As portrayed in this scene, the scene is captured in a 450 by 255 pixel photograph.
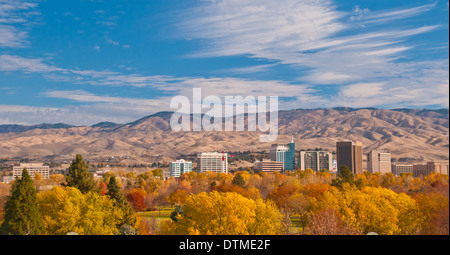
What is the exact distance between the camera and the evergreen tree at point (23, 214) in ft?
103

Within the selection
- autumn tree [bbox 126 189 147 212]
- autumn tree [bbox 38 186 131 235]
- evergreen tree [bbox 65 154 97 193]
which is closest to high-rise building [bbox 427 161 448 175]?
autumn tree [bbox 126 189 147 212]

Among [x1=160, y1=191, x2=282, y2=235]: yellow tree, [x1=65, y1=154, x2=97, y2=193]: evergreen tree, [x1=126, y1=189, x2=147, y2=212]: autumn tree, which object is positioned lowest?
[x1=126, y1=189, x2=147, y2=212]: autumn tree

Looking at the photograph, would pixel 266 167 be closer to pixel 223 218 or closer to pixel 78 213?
pixel 78 213

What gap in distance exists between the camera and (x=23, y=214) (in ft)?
105

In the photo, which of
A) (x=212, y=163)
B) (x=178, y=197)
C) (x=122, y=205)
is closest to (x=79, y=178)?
(x=122, y=205)

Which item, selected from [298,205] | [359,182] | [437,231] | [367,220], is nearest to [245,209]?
[367,220]

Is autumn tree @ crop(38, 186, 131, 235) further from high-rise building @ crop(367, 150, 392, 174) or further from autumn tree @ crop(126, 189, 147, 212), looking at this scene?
high-rise building @ crop(367, 150, 392, 174)

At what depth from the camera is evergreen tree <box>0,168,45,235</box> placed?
31375mm

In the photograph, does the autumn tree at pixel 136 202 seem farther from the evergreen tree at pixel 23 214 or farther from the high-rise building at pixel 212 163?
the high-rise building at pixel 212 163

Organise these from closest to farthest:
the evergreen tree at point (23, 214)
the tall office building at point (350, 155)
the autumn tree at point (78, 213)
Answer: the evergreen tree at point (23, 214) < the autumn tree at point (78, 213) < the tall office building at point (350, 155)

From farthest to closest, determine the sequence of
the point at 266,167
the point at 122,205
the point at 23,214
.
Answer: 1. the point at 266,167
2. the point at 122,205
3. the point at 23,214

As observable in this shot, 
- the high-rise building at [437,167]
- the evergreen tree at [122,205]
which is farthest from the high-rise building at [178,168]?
the evergreen tree at [122,205]
